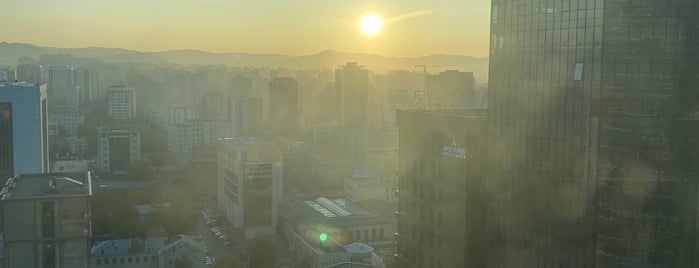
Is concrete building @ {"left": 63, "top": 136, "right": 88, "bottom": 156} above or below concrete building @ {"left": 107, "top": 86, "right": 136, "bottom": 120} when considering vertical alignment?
below

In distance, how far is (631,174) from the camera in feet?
13.9

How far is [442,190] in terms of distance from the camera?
5797 mm

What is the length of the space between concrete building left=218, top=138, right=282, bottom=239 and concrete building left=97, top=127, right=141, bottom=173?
742 cm

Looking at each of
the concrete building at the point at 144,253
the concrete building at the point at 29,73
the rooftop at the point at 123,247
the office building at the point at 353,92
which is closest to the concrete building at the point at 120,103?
the concrete building at the point at 29,73

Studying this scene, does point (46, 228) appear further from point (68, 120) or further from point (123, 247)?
point (68, 120)

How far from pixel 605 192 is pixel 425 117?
2024 millimetres

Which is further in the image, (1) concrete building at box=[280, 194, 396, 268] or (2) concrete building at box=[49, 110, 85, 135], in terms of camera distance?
(2) concrete building at box=[49, 110, 85, 135]

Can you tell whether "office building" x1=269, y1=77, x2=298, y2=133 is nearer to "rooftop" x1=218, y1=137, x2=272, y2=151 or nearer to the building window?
"rooftop" x1=218, y1=137, x2=272, y2=151

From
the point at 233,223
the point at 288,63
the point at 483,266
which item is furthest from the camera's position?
the point at 288,63

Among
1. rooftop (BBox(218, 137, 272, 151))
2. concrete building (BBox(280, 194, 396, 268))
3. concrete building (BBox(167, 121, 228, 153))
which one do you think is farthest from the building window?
concrete building (BBox(167, 121, 228, 153))

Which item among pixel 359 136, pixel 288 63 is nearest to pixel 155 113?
pixel 359 136

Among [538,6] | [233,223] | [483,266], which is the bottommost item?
[233,223]

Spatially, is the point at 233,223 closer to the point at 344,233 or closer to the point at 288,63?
the point at 344,233

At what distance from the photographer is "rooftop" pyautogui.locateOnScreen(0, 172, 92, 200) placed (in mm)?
4527
